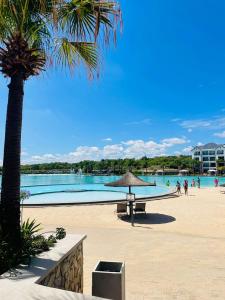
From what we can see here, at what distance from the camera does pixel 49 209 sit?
17688mm

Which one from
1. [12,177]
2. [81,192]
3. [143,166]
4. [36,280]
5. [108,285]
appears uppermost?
[143,166]

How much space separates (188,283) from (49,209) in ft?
43.1

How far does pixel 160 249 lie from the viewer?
27.5 ft

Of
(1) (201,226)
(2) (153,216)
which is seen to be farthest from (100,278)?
(2) (153,216)

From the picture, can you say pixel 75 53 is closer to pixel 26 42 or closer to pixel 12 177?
pixel 26 42

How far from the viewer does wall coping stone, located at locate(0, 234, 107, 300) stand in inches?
116

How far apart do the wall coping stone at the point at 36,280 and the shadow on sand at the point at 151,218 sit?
901 centimetres

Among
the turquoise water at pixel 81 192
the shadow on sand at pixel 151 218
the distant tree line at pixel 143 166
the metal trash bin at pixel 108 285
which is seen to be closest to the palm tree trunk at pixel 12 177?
the metal trash bin at pixel 108 285

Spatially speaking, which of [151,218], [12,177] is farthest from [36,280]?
[151,218]

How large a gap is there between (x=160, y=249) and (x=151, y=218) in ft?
19.7

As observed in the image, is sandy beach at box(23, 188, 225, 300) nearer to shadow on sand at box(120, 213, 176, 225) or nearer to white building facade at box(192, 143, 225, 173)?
shadow on sand at box(120, 213, 176, 225)

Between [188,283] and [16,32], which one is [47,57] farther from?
[188,283]

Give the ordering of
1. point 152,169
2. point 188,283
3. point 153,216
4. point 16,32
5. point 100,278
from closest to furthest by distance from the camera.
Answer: point 100,278, point 16,32, point 188,283, point 153,216, point 152,169

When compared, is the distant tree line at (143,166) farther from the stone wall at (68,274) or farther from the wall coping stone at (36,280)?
the wall coping stone at (36,280)
